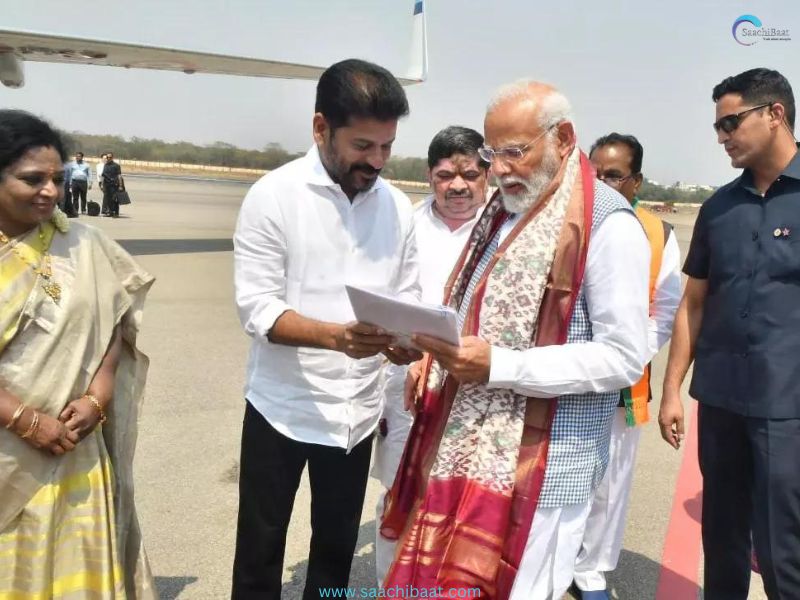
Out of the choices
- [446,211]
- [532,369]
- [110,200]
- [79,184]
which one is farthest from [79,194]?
[532,369]

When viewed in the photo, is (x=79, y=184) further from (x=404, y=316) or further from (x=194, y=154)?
(x=194, y=154)

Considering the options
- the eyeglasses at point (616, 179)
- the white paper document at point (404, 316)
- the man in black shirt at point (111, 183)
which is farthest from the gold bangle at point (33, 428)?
the man in black shirt at point (111, 183)

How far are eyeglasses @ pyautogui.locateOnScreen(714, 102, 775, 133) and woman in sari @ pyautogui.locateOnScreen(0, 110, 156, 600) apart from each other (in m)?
2.15

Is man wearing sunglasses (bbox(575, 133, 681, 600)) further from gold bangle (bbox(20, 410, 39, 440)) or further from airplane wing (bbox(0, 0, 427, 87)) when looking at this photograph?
airplane wing (bbox(0, 0, 427, 87))

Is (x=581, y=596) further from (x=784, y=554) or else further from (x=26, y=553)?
(x=26, y=553)

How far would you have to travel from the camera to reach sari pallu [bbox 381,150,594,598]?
166cm

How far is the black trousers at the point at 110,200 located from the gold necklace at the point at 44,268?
18.1 m

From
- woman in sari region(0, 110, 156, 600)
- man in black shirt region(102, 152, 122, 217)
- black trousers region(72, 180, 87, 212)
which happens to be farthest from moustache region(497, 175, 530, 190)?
black trousers region(72, 180, 87, 212)

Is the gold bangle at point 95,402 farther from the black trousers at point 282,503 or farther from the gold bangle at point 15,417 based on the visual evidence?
the black trousers at point 282,503

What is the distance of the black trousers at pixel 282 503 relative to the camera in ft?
7.00

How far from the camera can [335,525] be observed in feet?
7.53

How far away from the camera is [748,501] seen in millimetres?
2424

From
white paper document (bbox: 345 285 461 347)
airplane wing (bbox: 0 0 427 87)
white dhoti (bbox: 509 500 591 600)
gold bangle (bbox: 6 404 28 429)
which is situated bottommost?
white dhoti (bbox: 509 500 591 600)

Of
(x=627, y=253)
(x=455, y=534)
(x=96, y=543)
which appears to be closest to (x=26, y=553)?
(x=96, y=543)
